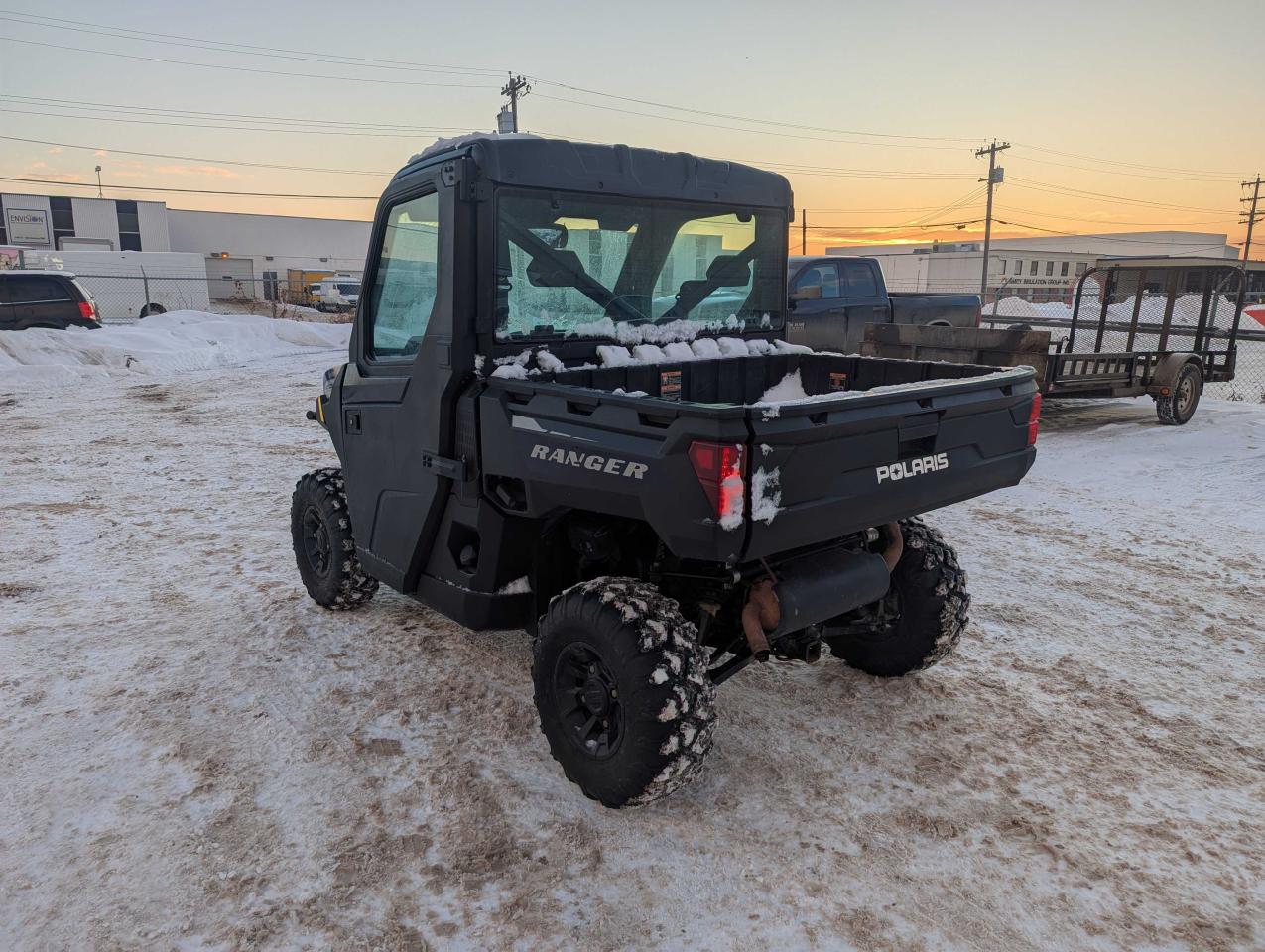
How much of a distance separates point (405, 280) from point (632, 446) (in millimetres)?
1713

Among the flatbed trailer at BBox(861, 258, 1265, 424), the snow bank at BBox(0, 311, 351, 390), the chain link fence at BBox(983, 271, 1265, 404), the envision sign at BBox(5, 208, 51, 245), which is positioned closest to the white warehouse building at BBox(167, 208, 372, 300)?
the envision sign at BBox(5, 208, 51, 245)

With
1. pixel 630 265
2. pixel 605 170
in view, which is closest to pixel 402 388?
pixel 630 265

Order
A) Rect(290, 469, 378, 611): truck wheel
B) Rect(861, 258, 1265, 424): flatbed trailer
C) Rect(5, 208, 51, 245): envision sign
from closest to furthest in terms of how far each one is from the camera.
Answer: Rect(290, 469, 378, 611): truck wheel, Rect(861, 258, 1265, 424): flatbed trailer, Rect(5, 208, 51, 245): envision sign

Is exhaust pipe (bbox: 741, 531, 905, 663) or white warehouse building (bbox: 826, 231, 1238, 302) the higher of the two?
white warehouse building (bbox: 826, 231, 1238, 302)

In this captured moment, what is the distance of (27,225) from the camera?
46.2 meters

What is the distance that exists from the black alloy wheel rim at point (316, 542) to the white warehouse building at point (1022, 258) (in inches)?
1848

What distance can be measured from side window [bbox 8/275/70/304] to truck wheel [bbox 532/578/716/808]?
735 inches

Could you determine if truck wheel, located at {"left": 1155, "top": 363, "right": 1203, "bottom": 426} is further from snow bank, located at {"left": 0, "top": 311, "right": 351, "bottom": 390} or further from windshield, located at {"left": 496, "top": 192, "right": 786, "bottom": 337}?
snow bank, located at {"left": 0, "top": 311, "right": 351, "bottom": 390}

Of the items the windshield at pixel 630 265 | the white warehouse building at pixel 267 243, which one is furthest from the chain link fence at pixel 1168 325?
the white warehouse building at pixel 267 243

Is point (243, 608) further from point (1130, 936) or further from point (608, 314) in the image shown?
point (1130, 936)

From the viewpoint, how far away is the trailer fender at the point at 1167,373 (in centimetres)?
1055

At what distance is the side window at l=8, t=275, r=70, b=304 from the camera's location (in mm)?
17234

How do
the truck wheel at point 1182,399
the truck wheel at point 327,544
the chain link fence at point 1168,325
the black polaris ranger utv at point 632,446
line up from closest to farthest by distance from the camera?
the black polaris ranger utv at point 632,446 → the truck wheel at point 327,544 → the truck wheel at point 1182,399 → the chain link fence at point 1168,325

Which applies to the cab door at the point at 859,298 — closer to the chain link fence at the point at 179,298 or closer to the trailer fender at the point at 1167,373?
the trailer fender at the point at 1167,373
